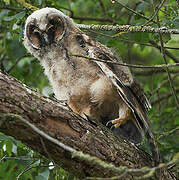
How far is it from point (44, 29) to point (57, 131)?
6.15 feet

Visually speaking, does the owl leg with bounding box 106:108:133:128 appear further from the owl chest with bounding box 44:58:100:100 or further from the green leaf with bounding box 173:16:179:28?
the green leaf with bounding box 173:16:179:28

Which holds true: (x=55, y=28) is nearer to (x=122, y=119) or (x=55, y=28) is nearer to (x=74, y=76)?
(x=74, y=76)

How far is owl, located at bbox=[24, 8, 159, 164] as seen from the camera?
170 inches

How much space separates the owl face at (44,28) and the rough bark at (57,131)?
60.2 inches

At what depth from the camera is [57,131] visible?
3164mm

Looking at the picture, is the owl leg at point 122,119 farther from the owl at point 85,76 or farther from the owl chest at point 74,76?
the owl chest at point 74,76

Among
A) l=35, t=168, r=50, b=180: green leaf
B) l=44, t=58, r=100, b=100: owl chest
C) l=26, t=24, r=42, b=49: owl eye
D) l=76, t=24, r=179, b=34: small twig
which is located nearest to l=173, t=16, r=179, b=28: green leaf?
l=76, t=24, r=179, b=34: small twig

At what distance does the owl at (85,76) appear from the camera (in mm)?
4312

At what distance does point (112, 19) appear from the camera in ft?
20.6

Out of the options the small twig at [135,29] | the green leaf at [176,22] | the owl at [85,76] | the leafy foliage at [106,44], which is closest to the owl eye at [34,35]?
the owl at [85,76]

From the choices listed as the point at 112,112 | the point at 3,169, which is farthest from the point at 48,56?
the point at 3,169

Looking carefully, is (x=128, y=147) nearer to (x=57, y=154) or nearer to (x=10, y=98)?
(x=57, y=154)

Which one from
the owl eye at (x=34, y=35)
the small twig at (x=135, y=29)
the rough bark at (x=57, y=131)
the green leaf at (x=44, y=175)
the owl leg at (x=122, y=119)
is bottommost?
the green leaf at (x=44, y=175)

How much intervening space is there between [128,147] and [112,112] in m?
0.98
